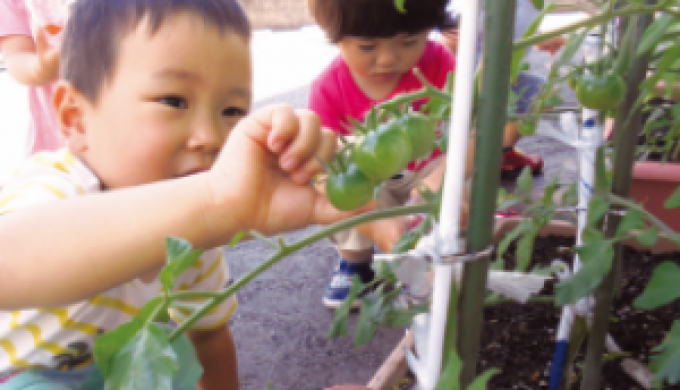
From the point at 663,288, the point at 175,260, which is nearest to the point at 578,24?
the point at 663,288

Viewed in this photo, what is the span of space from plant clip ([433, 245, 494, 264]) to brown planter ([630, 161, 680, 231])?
94 centimetres

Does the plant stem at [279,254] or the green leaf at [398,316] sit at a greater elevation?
the plant stem at [279,254]

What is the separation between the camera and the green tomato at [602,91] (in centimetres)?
56

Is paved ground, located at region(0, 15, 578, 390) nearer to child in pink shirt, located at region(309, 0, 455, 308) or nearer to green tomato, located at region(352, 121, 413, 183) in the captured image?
child in pink shirt, located at region(309, 0, 455, 308)

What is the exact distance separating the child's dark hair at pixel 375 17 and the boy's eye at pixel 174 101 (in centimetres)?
69

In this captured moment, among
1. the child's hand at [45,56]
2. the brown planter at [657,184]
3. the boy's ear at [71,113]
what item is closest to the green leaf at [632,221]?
the brown planter at [657,184]

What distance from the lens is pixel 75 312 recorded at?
0.83 metres

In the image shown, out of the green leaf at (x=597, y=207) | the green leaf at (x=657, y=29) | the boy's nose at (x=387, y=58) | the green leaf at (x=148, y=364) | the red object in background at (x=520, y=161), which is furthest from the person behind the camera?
the red object in background at (x=520, y=161)

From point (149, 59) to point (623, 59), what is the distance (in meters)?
0.65

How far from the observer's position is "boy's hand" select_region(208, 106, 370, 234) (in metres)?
0.59

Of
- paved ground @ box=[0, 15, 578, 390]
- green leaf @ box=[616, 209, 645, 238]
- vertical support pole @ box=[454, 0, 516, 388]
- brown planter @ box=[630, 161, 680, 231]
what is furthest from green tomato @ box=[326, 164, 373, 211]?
brown planter @ box=[630, 161, 680, 231]

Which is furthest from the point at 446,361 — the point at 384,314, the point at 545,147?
the point at 545,147

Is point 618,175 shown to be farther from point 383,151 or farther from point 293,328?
point 293,328

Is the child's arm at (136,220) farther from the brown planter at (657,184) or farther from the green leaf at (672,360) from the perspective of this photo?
the brown planter at (657,184)
